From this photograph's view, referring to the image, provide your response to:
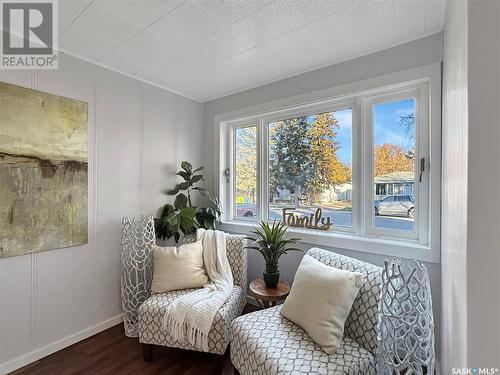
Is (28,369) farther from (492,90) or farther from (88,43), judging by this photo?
(492,90)

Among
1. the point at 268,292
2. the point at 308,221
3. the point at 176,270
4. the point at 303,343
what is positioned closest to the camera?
the point at 303,343

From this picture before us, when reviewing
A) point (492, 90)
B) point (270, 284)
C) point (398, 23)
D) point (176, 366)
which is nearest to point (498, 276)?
point (492, 90)

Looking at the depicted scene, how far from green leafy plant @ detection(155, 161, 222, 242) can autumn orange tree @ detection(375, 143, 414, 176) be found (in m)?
1.73

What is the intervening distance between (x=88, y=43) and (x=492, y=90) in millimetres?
2420

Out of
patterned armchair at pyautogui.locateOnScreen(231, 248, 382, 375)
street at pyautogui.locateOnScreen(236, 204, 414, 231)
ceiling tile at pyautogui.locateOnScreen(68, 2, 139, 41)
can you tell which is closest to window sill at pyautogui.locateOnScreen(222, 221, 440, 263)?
street at pyautogui.locateOnScreen(236, 204, 414, 231)

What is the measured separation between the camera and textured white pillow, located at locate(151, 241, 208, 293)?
203cm

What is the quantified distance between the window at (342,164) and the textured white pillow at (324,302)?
0.71 m

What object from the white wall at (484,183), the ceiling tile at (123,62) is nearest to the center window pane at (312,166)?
the ceiling tile at (123,62)

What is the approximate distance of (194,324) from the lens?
1.70 meters

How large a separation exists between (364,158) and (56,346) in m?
2.92

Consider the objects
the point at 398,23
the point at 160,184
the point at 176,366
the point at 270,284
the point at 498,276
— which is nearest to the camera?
the point at 498,276

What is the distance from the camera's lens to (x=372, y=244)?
1.96m

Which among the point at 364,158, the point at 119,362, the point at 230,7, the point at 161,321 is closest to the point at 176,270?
the point at 161,321

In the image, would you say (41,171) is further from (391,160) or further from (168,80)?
(391,160)
